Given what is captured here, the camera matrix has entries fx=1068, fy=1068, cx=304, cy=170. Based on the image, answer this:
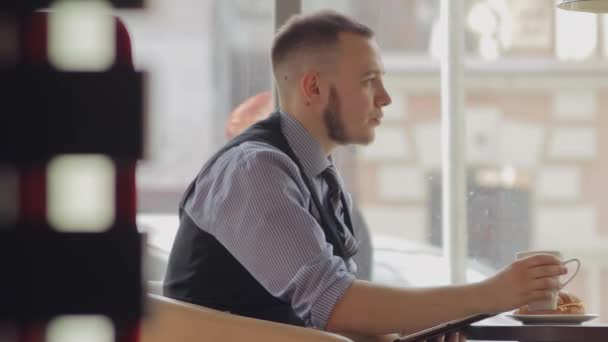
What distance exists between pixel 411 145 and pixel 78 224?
12.5ft

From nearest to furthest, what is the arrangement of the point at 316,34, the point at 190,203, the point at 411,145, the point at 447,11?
the point at 190,203, the point at 316,34, the point at 447,11, the point at 411,145

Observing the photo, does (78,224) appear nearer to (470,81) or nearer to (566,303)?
(566,303)

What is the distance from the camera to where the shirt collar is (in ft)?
7.23

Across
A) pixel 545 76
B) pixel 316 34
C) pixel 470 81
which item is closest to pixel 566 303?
pixel 316 34

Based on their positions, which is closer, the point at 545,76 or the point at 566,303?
the point at 566,303

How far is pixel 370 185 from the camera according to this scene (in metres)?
3.92

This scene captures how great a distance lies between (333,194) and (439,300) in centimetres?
43

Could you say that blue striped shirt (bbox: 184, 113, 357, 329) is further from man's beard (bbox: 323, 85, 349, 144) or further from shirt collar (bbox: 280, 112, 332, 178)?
man's beard (bbox: 323, 85, 349, 144)

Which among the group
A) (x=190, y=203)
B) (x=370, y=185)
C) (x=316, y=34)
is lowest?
(x=370, y=185)

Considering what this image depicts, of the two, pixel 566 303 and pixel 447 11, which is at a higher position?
pixel 447 11

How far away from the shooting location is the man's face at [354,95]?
229 centimetres

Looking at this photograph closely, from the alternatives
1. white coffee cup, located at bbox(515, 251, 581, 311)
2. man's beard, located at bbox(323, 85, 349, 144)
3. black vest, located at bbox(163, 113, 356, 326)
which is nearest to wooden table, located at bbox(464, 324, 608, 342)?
white coffee cup, located at bbox(515, 251, 581, 311)

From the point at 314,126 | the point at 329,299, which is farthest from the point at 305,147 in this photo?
the point at 329,299

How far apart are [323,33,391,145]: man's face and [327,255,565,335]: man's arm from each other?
17.9 inches
